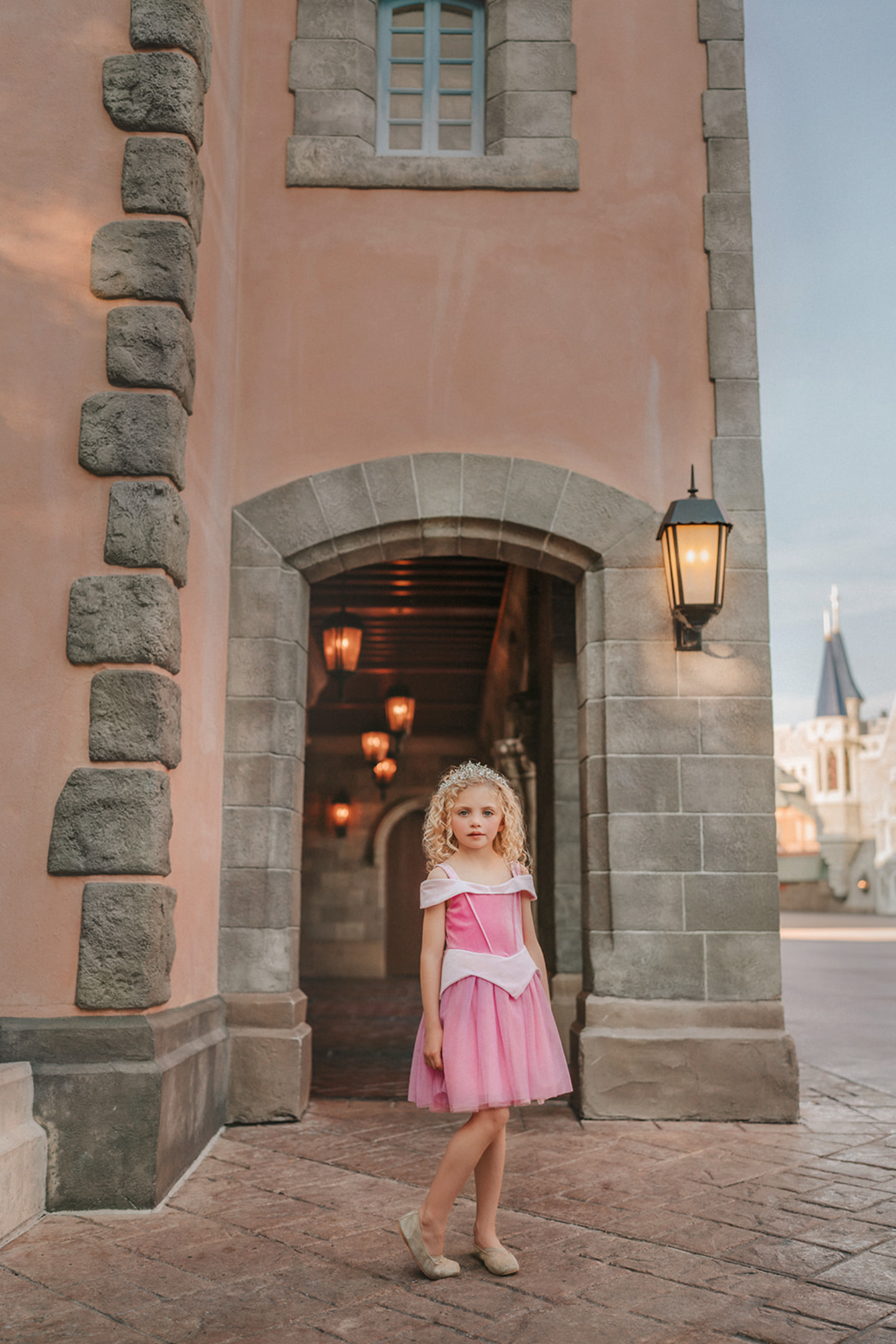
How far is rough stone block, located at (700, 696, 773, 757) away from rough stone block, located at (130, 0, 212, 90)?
12.8ft

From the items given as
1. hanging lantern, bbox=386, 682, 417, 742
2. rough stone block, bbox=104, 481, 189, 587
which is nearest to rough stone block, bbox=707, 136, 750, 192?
rough stone block, bbox=104, 481, 189, 587

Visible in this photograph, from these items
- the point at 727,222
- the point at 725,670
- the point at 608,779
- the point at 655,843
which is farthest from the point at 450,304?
the point at 655,843

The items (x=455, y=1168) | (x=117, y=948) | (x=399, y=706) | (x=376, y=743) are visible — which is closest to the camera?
(x=455, y=1168)

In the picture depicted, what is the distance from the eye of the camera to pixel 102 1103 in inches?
149

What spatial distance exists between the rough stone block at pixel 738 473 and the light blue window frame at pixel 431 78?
2317mm

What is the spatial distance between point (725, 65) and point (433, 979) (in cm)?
546

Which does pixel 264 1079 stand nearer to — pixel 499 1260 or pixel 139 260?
pixel 499 1260

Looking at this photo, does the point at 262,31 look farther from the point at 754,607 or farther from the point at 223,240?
the point at 754,607

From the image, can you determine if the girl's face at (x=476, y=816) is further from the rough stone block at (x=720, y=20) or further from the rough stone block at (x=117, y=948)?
the rough stone block at (x=720, y=20)

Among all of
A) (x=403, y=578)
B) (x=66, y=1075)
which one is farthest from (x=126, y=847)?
(x=403, y=578)

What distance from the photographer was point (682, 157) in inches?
236

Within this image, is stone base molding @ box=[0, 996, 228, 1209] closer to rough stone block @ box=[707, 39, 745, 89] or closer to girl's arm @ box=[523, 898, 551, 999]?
girl's arm @ box=[523, 898, 551, 999]

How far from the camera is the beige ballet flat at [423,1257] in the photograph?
2.98 meters

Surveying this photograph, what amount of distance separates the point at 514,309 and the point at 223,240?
158cm
